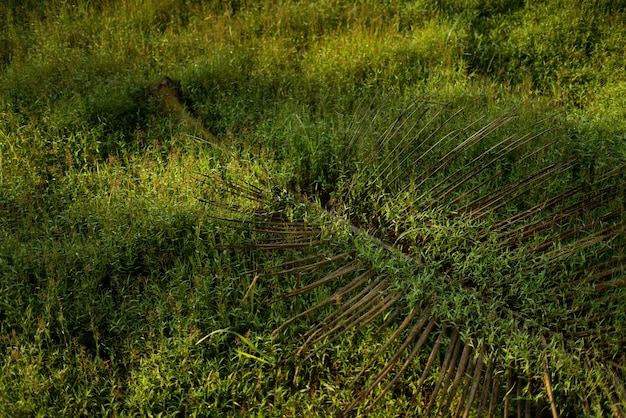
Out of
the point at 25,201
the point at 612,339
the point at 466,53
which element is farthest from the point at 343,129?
the point at 612,339

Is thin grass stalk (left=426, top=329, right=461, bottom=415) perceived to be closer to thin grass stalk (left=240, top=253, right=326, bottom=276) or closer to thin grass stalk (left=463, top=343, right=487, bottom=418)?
thin grass stalk (left=463, top=343, right=487, bottom=418)

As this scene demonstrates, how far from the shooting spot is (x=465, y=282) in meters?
3.37

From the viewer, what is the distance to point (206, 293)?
354 cm

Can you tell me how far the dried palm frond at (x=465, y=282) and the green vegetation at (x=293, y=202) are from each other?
19mm

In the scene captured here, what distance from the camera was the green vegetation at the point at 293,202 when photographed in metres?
3.12

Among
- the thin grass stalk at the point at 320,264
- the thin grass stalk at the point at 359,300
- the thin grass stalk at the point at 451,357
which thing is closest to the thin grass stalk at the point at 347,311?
the thin grass stalk at the point at 359,300

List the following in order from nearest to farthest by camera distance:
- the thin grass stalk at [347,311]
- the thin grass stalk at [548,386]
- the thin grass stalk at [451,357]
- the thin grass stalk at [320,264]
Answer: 1. the thin grass stalk at [548,386]
2. the thin grass stalk at [451,357]
3. the thin grass stalk at [347,311]
4. the thin grass stalk at [320,264]

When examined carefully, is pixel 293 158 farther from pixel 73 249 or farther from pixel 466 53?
pixel 466 53

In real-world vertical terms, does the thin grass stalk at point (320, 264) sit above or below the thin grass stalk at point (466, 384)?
above

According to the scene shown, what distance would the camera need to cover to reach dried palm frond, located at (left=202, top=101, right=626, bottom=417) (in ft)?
9.43

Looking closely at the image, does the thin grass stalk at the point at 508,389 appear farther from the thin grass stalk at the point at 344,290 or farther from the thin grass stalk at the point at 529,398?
the thin grass stalk at the point at 344,290

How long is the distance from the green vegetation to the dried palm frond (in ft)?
0.06

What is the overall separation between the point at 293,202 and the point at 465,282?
3.90 ft

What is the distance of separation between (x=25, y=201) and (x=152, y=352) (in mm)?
1628
